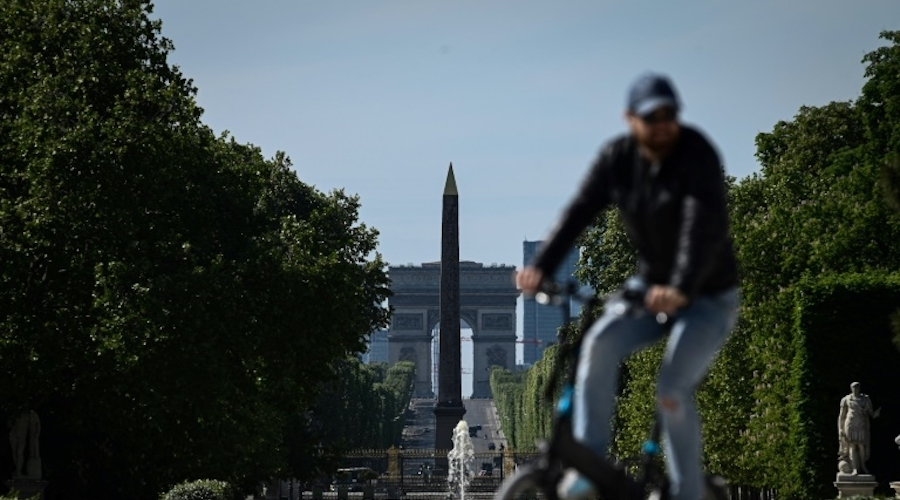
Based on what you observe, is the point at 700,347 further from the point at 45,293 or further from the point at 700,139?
the point at 45,293

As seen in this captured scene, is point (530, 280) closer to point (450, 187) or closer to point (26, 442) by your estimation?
point (26, 442)

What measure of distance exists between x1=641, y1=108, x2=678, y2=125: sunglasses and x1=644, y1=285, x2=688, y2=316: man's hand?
0.63 m

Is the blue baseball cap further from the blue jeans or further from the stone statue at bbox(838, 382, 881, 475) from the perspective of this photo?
the stone statue at bbox(838, 382, 881, 475)

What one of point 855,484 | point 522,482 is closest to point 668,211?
point 522,482

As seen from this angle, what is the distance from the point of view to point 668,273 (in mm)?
7004

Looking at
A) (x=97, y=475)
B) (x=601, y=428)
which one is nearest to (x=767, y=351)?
(x=97, y=475)

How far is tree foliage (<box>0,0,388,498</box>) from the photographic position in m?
35.8

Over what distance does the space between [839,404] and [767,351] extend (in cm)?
606

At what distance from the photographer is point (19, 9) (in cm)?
3891

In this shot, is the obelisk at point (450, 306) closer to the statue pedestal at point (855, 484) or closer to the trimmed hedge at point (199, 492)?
the statue pedestal at point (855, 484)

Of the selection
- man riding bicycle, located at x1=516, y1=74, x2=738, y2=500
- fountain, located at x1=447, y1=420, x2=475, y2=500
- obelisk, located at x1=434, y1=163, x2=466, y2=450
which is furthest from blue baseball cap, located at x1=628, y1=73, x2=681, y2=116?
fountain, located at x1=447, y1=420, x2=475, y2=500

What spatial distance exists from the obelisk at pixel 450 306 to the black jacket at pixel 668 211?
77677 millimetres

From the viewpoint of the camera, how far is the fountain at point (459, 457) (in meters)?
91.9

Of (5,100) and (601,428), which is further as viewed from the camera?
(5,100)
